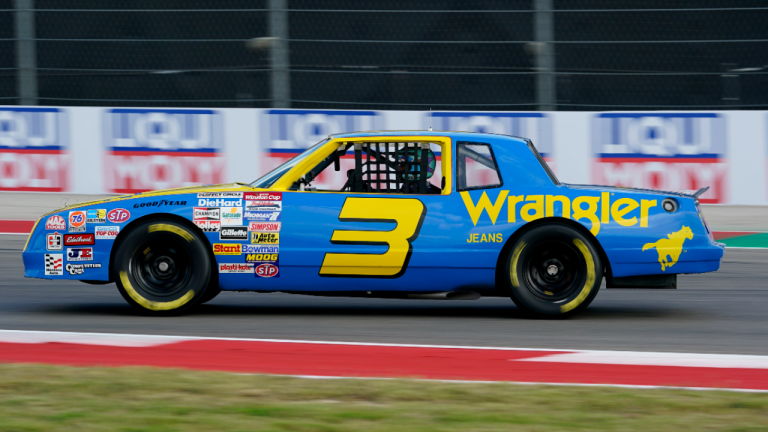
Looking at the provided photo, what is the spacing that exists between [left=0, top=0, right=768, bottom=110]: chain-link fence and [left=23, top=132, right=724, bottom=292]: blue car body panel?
532 cm

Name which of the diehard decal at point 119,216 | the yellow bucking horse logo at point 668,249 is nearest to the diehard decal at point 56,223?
the diehard decal at point 119,216

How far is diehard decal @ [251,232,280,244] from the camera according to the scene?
273 inches

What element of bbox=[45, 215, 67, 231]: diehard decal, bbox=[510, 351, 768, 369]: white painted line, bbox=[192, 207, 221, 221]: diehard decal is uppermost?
bbox=[192, 207, 221, 221]: diehard decal

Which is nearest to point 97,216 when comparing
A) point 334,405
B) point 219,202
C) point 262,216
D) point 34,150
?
point 219,202

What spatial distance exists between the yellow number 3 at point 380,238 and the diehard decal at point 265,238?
377mm

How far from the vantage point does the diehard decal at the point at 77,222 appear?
23.0ft

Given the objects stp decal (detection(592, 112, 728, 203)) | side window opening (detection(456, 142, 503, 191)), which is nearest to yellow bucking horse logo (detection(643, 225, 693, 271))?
side window opening (detection(456, 142, 503, 191))

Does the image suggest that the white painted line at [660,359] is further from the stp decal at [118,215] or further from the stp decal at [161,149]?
the stp decal at [161,149]

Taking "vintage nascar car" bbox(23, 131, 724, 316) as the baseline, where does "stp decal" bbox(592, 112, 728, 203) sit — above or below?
above

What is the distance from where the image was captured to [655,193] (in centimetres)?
706

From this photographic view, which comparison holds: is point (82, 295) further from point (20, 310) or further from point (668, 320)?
point (668, 320)

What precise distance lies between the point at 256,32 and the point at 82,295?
758 centimetres

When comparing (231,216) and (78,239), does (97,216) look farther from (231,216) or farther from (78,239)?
(231,216)

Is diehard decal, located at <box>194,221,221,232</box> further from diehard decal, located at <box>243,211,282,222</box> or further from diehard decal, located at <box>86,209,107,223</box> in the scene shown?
diehard decal, located at <box>86,209,107,223</box>
